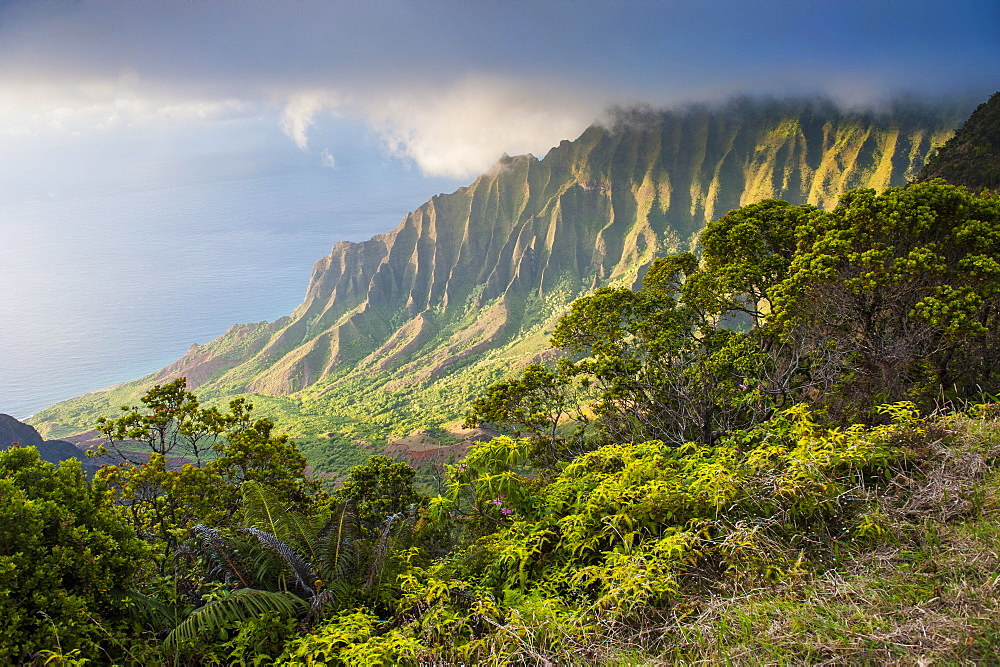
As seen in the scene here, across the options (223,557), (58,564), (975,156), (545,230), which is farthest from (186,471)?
(545,230)

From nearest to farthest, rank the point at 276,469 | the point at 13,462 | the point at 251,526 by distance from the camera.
→ the point at 13,462 → the point at 251,526 → the point at 276,469

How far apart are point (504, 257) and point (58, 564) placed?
15505 cm

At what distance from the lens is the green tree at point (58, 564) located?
364 centimetres

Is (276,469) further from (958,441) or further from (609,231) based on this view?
(609,231)

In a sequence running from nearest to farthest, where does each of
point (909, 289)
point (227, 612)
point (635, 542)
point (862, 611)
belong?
point (862, 611), point (227, 612), point (635, 542), point (909, 289)

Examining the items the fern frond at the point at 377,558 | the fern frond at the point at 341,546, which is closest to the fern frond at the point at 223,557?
the fern frond at the point at 341,546

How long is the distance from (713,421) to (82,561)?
416 inches

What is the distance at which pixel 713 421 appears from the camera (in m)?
10.6

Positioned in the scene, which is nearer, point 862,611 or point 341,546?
point 862,611

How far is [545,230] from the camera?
541ft

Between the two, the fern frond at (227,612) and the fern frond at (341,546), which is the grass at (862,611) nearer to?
the fern frond at (227,612)

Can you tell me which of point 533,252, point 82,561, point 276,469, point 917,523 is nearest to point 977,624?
point 917,523

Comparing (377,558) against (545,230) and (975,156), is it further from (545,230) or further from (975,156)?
(545,230)

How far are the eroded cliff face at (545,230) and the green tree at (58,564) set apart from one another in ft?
330
